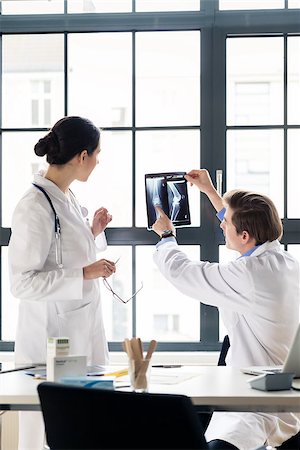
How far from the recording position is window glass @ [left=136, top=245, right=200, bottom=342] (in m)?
4.05

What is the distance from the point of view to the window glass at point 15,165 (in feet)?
13.4

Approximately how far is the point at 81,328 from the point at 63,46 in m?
1.71

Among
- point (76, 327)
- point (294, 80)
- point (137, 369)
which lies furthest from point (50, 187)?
point (294, 80)

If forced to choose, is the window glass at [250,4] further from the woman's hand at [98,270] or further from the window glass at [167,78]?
the woman's hand at [98,270]

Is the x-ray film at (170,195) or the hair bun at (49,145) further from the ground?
the hair bun at (49,145)

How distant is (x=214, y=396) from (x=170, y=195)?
1460 millimetres

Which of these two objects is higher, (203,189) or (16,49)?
(16,49)

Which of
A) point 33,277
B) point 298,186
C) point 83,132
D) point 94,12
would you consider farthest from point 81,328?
point 94,12

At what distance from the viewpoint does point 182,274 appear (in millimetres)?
2816

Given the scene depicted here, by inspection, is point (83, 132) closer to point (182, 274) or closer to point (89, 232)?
point (89, 232)

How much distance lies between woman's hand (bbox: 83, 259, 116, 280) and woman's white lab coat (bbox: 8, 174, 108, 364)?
0.12 ft

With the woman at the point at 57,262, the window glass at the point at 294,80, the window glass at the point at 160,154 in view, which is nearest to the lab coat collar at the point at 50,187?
the woman at the point at 57,262

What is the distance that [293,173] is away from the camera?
13.2ft

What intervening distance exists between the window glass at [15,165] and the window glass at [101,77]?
29 cm
